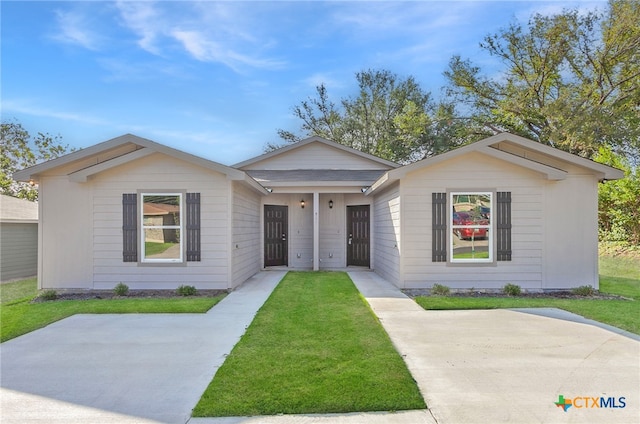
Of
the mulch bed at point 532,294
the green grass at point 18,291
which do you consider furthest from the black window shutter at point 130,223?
the mulch bed at point 532,294

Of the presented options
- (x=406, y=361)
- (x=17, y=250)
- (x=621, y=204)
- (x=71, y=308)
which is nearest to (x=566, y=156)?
(x=406, y=361)

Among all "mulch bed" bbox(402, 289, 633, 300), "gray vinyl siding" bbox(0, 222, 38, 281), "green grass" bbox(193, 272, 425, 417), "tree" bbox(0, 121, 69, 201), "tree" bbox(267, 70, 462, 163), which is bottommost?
"mulch bed" bbox(402, 289, 633, 300)

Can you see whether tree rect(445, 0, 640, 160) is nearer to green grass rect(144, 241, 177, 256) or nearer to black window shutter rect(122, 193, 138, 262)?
green grass rect(144, 241, 177, 256)

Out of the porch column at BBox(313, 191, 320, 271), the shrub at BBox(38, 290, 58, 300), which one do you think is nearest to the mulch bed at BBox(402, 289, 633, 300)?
the porch column at BBox(313, 191, 320, 271)

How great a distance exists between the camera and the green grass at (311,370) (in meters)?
3.24

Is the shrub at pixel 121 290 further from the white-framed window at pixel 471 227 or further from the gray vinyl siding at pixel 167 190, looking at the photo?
the white-framed window at pixel 471 227

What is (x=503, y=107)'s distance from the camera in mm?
22016

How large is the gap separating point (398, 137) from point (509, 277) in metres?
18.4

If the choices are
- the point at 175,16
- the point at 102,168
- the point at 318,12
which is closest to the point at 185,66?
the point at 175,16

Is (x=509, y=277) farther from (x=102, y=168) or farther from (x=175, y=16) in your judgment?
(x=175, y=16)

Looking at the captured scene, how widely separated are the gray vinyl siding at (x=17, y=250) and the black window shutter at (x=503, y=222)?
13.5 meters

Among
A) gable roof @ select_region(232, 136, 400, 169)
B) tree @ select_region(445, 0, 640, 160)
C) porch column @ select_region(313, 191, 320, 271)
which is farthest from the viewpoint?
tree @ select_region(445, 0, 640, 160)

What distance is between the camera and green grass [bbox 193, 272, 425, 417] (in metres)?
3.24

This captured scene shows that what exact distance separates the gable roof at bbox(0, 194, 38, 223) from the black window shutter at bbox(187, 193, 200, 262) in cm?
664
